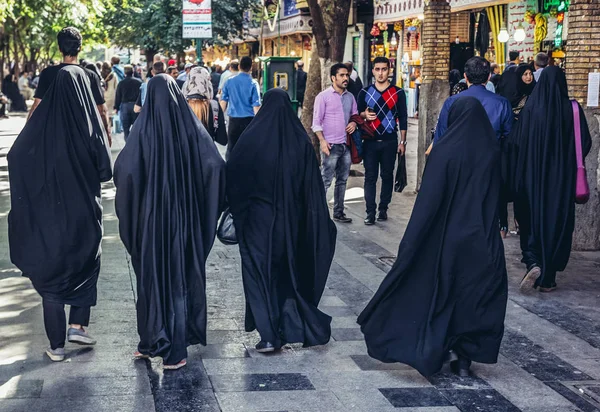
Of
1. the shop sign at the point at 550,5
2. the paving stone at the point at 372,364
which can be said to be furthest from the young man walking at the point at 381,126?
the shop sign at the point at 550,5

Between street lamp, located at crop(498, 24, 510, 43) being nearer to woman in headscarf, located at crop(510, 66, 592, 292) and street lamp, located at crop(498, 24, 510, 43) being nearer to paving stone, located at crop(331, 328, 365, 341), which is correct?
woman in headscarf, located at crop(510, 66, 592, 292)

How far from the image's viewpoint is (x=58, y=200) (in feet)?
20.2

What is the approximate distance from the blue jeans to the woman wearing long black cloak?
5.50m

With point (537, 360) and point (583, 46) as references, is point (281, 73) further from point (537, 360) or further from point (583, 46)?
point (537, 360)

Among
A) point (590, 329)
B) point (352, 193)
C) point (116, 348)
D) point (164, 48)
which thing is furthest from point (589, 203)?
point (164, 48)

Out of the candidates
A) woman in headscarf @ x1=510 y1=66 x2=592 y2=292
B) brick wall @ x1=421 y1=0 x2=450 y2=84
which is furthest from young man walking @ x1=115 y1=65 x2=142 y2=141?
woman in headscarf @ x1=510 y1=66 x2=592 y2=292

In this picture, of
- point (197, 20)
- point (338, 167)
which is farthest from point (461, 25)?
point (338, 167)

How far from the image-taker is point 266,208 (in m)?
6.41

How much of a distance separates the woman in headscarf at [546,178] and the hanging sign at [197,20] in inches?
403

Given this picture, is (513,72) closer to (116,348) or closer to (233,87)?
(233,87)

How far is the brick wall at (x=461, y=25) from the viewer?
2554 centimetres

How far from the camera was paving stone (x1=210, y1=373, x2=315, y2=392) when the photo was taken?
5723 mm

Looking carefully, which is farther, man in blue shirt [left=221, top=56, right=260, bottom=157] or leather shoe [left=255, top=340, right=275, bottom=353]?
man in blue shirt [left=221, top=56, right=260, bottom=157]

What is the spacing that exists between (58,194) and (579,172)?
4.37 m
